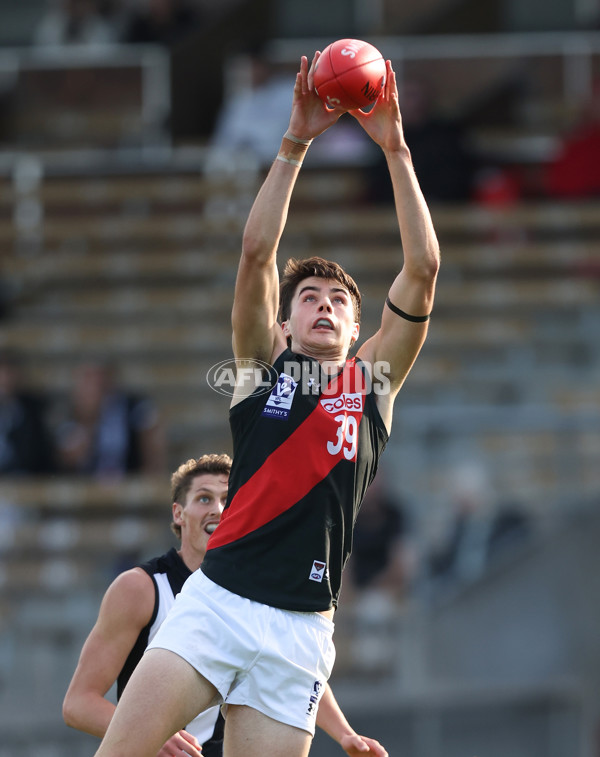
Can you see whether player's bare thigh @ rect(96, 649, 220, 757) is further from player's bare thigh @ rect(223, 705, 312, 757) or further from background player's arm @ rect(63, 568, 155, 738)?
background player's arm @ rect(63, 568, 155, 738)

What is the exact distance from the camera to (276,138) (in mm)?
13477

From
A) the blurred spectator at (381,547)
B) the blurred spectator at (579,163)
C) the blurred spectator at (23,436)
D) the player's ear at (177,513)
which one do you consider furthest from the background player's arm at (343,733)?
the blurred spectator at (579,163)

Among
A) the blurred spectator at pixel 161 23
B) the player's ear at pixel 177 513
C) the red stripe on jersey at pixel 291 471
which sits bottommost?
the player's ear at pixel 177 513

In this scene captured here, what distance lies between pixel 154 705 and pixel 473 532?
5985 millimetres

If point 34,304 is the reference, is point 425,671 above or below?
below

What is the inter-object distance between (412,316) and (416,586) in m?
5.30

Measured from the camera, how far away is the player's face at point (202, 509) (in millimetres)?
5125

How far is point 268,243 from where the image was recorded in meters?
4.45

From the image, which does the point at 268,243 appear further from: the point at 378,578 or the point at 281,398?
the point at 378,578

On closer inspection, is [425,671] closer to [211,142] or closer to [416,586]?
[416,586]

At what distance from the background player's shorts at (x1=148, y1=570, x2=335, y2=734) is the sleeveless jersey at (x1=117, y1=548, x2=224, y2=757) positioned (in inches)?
24.6

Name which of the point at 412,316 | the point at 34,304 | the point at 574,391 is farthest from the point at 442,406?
the point at 412,316

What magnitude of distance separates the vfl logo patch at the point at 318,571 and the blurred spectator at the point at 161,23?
11.5m

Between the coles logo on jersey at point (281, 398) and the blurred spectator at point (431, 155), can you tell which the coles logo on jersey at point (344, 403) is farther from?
the blurred spectator at point (431, 155)
